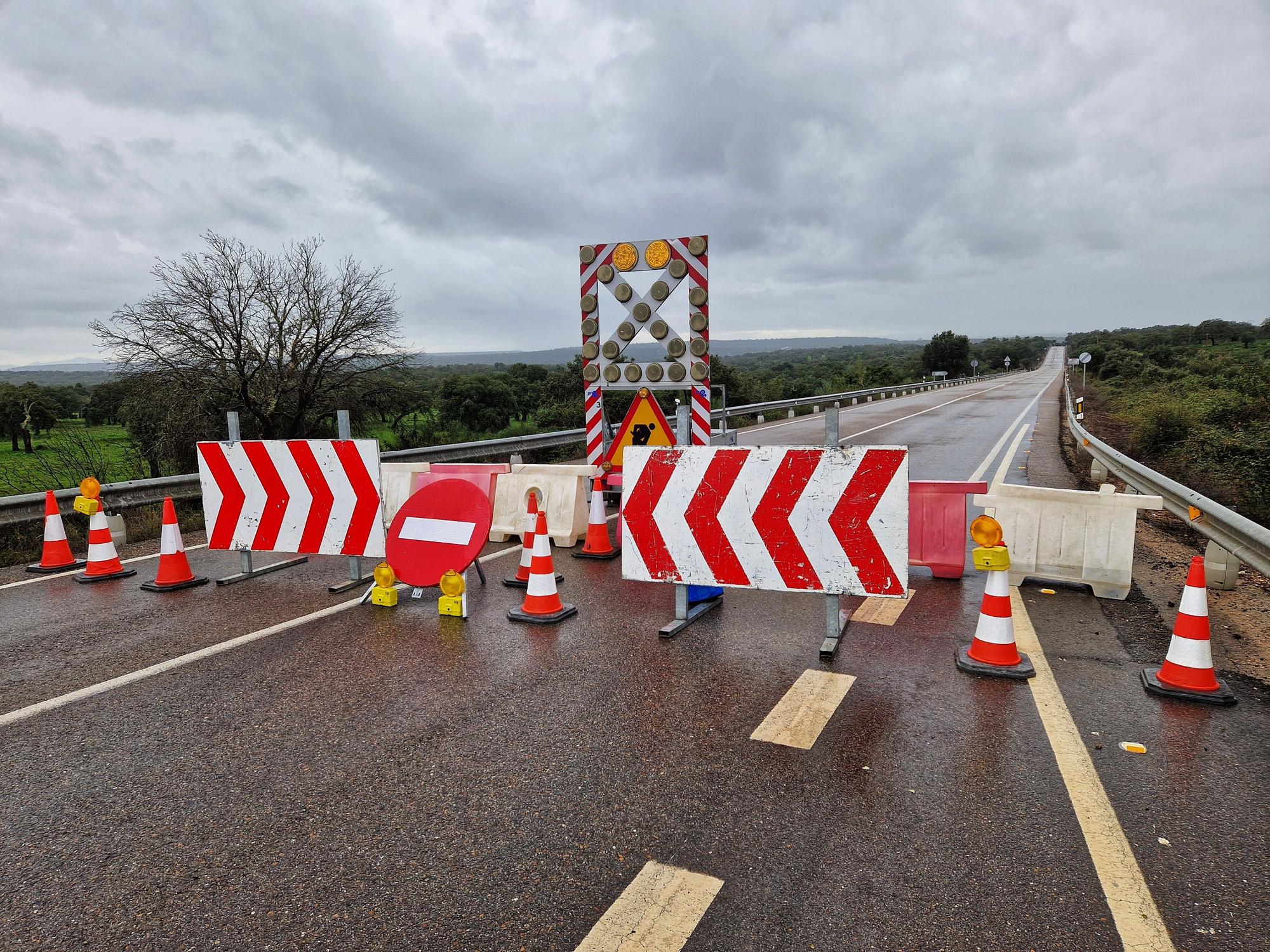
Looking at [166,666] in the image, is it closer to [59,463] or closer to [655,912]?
[655,912]

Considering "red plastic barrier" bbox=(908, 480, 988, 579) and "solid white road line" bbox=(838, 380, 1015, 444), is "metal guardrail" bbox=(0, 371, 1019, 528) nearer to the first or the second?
"red plastic barrier" bbox=(908, 480, 988, 579)

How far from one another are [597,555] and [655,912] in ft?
18.1

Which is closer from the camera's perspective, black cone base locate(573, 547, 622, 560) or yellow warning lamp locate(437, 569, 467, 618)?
yellow warning lamp locate(437, 569, 467, 618)

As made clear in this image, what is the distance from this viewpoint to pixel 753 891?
2.63 metres

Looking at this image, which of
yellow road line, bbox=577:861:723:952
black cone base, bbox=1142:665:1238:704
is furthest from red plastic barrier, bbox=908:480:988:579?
yellow road line, bbox=577:861:723:952

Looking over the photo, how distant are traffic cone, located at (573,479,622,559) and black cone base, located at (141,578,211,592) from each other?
3.65m

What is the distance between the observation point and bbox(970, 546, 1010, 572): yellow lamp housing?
4.77 m

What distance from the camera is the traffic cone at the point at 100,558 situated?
24.0 feet

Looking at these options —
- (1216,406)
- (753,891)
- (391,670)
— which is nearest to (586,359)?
(391,670)

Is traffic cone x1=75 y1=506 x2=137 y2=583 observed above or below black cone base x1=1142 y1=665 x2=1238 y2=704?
above

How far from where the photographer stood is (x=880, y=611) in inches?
233

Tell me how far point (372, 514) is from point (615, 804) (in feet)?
14.2

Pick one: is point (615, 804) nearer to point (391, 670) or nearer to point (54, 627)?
point (391, 670)

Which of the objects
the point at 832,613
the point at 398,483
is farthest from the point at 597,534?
the point at 832,613
